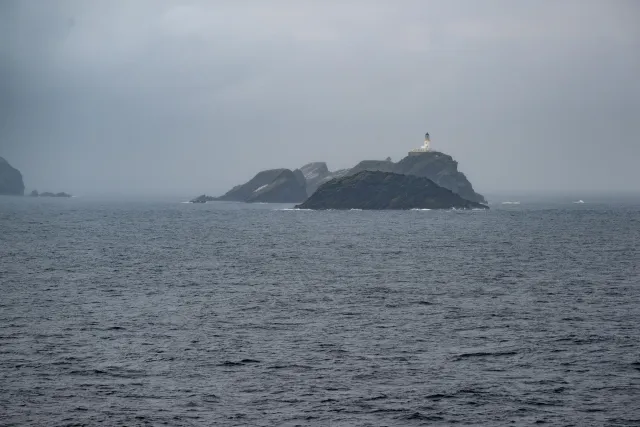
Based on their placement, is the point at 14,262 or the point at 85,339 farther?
the point at 14,262

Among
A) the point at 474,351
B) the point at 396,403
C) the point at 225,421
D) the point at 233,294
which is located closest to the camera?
the point at 225,421

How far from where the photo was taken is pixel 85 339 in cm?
4891

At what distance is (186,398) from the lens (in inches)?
1467

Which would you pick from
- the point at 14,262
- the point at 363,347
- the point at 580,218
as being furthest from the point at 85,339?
the point at 580,218

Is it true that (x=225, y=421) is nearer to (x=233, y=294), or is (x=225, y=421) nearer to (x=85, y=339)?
(x=85, y=339)

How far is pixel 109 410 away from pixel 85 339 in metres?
14.6

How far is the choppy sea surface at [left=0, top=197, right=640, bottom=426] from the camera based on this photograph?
118 feet

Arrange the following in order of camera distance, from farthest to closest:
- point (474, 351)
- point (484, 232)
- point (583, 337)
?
point (484, 232) < point (583, 337) < point (474, 351)

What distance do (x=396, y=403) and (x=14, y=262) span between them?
226ft

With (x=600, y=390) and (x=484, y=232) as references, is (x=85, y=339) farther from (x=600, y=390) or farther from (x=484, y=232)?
(x=484, y=232)

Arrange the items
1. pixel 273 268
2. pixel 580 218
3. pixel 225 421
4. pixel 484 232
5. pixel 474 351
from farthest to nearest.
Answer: pixel 580 218 < pixel 484 232 < pixel 273 268 < pixel 474 351 < pixel 225 421

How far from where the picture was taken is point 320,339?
1945 inches

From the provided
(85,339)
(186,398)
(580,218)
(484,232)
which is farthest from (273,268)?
(580,218)

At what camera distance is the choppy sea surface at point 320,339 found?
118ft
